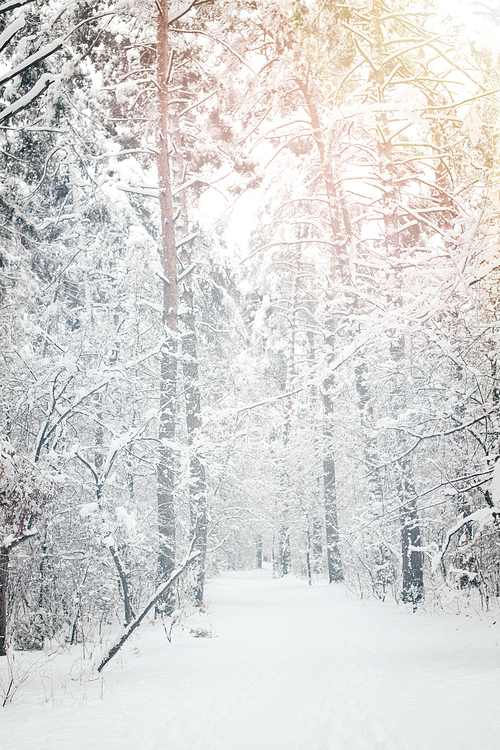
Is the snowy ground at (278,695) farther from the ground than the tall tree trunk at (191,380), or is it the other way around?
the tall tree trunk at (191,380)

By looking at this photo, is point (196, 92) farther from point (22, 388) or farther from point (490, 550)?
point (490, 550)

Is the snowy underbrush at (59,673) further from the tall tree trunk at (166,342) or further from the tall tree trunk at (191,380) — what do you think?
the tall tree trunk at (191,380)

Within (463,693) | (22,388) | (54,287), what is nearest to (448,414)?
(463,693)

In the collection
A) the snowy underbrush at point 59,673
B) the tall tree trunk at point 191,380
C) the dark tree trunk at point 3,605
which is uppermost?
the tall tree trunk at point 191,380

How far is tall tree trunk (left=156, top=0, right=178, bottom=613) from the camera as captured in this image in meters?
9.98

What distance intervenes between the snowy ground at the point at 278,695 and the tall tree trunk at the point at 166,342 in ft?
7.36

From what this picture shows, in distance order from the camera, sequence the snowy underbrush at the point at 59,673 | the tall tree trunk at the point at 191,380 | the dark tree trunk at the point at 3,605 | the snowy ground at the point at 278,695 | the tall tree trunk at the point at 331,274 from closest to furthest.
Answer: the snowy ground at the point at 278,695 < the snowy underbrush at the point at 59,673 < the dark tree trunk at the point at 3,605 < the tall tree trunk at the point at 331,274 < the tall tree trunk at the point at 191,380

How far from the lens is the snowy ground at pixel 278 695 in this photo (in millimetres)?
3482

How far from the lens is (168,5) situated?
10.8m

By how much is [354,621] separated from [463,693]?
219 inches

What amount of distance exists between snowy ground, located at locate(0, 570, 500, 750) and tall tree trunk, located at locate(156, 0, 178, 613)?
2242 mm

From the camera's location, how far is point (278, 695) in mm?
4738

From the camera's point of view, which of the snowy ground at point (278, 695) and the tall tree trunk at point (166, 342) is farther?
the tall tree trunk at point (166, 342)

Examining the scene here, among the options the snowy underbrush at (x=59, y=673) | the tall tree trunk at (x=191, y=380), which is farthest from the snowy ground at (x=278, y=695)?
the tall tree trunk at (x=191, y=380)
